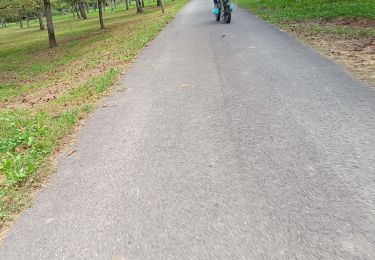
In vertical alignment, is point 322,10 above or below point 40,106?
above

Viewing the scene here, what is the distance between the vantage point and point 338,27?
13109 millimetres

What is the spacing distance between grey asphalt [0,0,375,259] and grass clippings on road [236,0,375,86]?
1225 mm

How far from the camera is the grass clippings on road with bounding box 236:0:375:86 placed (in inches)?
348

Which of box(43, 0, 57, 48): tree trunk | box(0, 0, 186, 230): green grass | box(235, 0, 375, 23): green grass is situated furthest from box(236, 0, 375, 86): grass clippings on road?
box(43, 0, 57, 48): tree trunk

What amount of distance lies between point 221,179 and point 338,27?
36.8ft

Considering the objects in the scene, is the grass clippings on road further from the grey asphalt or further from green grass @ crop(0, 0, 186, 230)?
green grass @ crop(0, 0, 186, 230)

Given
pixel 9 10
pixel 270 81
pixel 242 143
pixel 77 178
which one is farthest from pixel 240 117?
pixel 9 10

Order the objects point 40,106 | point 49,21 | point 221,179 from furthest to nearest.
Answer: point 49,21 < point 40,106 < point 221,179

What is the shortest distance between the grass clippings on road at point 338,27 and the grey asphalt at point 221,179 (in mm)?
1225

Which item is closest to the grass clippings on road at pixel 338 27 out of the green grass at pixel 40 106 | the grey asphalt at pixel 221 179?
the grey asphalt at pixel 221 179

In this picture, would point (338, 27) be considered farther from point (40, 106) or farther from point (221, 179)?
point (221, 179)

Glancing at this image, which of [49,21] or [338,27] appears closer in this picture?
[338,27]

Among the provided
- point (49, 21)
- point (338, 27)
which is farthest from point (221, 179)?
point (49, 21)

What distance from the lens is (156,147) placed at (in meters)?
5.51
